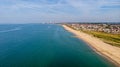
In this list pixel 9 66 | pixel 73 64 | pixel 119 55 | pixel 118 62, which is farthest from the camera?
pixel 119 55

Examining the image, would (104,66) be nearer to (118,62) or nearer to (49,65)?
(118,62)

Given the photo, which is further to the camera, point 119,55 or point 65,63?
point 119,55

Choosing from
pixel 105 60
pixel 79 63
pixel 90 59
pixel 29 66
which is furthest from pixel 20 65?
pixel 105 60

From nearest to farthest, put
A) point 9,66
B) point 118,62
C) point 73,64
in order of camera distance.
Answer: point 9,66 → point 73,64 → point 118,62

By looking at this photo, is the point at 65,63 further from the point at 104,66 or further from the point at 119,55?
the point at 119,55

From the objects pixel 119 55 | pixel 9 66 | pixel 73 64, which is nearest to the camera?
pixel 9 66

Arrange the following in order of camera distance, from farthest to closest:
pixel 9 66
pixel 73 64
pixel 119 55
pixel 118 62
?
pixel 119 55 < pixel 118 62 < pixel 73 64 < pixel 9 66

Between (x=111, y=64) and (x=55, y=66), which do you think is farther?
(x=111, y=64)

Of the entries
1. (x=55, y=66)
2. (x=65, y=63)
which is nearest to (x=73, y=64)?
(x=65, y=63)

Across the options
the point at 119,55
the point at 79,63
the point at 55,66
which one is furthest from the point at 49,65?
the point at 119,55
